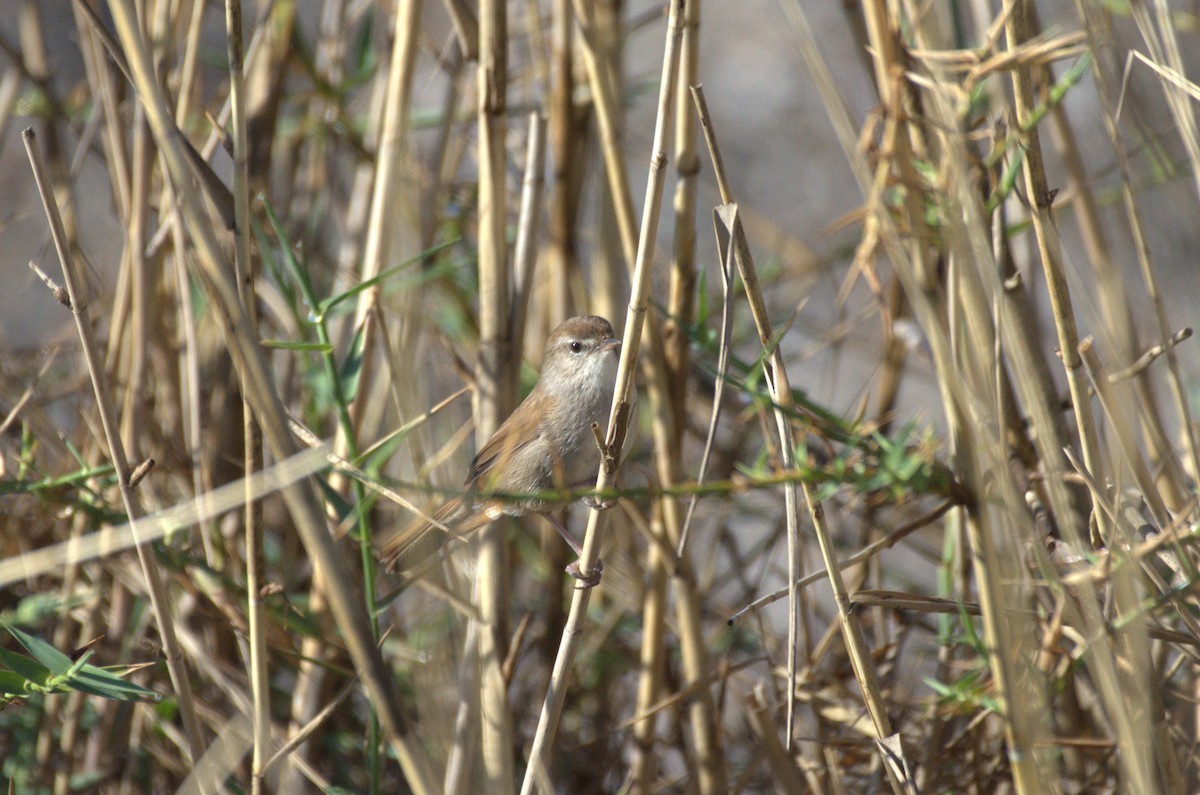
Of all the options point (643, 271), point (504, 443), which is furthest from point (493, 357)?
point (643, 271)

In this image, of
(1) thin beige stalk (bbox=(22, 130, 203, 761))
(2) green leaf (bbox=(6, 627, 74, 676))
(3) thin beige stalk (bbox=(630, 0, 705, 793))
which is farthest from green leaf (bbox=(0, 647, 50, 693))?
(3) thin beige stalk (bbox=(630, 0, 705, 793))

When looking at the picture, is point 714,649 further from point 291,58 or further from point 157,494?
point 291,58

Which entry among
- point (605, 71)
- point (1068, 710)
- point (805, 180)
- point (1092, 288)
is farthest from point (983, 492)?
point (805, 180)

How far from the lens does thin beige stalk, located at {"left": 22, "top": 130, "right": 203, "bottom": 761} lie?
1769 mm

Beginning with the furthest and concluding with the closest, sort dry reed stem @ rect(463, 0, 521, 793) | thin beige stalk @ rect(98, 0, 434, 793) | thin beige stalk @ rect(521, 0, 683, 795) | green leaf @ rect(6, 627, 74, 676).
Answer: dry reed stem @ rect(463, 0, 521, 793) → green leaf @ rect(6, 627, 74, 676) → thin beige stalk @ rect(521, 0, 683, 795) → thin beige stalk @ rect(98, 0, 434, 793)

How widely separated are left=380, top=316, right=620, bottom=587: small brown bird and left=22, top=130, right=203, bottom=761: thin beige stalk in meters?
0.60

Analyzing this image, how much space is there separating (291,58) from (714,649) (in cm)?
230

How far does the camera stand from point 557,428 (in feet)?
9.00

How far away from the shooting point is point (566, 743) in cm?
318

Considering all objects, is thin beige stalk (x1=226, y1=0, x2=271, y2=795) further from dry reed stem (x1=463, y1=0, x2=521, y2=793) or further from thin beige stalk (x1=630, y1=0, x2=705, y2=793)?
thin beige stalk (x1=630, y1=0, x2=705, y2=793)

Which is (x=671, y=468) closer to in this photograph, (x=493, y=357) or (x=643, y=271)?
(x=493, y=357)

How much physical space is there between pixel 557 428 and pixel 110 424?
1153 mm

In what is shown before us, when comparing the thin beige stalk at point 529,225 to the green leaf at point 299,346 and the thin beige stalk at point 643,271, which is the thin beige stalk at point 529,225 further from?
the thin beige stalk at point 643,271

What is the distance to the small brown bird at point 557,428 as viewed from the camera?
104 inches
